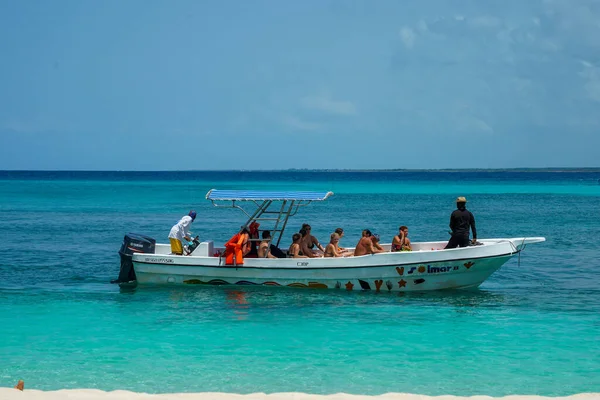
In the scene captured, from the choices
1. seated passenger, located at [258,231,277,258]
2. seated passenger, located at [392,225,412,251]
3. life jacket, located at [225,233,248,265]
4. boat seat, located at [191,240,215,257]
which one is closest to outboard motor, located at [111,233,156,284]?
boat seat, located at [191,240,215,257]

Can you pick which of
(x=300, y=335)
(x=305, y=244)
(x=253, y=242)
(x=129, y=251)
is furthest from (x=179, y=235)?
(x=300, y=335)

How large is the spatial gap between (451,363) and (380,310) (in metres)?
3.79

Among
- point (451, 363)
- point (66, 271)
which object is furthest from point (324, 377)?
point (66, 271)

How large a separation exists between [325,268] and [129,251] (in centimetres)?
477

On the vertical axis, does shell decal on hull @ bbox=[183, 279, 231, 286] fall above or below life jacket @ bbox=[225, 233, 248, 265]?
below

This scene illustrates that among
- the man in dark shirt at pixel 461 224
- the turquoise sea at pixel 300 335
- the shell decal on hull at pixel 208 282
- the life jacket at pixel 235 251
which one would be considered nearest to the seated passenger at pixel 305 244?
the turquoise sea at pixel 300 335

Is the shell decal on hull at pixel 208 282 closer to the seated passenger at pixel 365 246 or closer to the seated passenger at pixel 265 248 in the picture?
the seated passenger at pixel 265 248

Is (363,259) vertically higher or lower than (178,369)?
higher

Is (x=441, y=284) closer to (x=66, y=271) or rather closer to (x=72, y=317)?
(x=72, y=317)

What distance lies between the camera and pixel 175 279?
17391 mm

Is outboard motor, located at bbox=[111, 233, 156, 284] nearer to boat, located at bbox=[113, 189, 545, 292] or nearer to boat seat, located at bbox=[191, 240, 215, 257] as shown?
boat, located at bbox=[113, 189, 545, 292]

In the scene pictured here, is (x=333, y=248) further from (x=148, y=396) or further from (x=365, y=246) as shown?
(x=148, y=396)

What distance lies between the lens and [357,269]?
16609 millimetres

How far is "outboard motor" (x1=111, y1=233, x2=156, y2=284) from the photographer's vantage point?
17.6 meters
